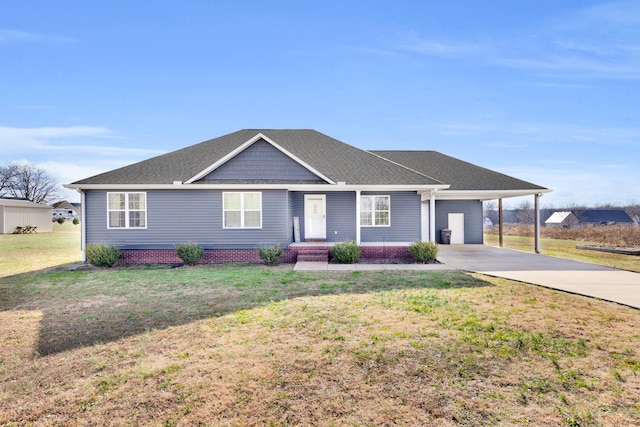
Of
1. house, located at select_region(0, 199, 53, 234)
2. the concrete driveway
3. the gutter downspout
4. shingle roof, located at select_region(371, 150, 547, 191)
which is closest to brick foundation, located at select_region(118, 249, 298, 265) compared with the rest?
the gutter downspout

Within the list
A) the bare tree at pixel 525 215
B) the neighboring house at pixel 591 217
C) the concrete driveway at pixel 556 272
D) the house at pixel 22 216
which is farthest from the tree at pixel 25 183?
the neighboring house at pixel 591 217

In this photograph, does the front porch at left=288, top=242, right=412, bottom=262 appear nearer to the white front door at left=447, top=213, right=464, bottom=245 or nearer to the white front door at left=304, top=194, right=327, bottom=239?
the white front door at left=304, top=194, right=327, bottom=239

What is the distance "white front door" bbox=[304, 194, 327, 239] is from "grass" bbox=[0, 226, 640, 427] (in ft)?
24.5

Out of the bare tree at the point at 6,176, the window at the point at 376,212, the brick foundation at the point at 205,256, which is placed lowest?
the brick foundation at the point at 205,256

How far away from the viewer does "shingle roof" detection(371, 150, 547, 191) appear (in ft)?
55.8

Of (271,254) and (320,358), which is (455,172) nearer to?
(271,254)

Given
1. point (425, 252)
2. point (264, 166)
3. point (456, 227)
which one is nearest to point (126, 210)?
point (264, 166)

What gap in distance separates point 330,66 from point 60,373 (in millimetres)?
18761

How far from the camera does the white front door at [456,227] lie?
802 inches

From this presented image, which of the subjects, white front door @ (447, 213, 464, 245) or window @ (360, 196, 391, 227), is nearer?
window @ (360, 196, 391, 227)

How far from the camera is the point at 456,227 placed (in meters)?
20.5

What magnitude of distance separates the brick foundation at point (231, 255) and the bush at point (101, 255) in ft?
2.50

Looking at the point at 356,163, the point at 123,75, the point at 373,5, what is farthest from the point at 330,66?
the point at 123,75

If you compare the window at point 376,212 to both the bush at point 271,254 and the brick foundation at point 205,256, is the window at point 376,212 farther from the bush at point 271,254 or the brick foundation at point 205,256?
the bush at point 271,254
